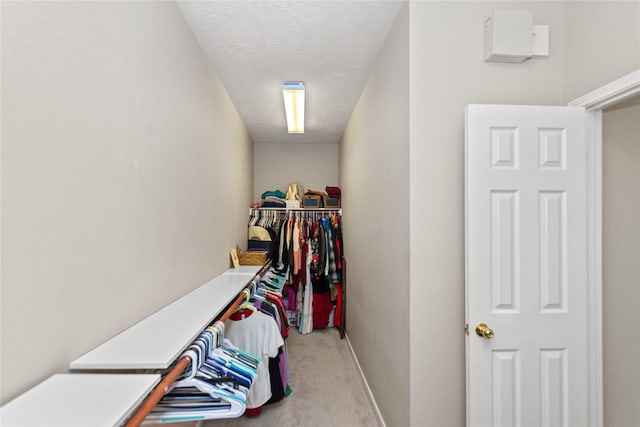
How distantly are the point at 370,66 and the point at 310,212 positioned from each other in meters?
2.44

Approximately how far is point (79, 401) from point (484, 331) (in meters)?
1.58

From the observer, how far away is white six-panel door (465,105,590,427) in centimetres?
162

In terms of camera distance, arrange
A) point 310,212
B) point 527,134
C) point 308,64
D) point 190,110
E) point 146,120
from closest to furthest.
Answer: point 146,120 → point 527,134 → point 190,110 → point 308,64 → point 310,212

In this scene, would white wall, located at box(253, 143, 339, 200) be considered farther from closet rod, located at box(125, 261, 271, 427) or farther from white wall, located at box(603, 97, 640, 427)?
closet rod, located at box(125, 261, 271, 427)

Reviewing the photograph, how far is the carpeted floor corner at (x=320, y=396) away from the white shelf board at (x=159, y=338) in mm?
1233

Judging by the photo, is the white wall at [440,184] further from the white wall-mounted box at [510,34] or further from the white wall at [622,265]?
the white wall at [622,265]

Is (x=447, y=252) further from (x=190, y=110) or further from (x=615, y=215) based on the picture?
(x=190, y=110)

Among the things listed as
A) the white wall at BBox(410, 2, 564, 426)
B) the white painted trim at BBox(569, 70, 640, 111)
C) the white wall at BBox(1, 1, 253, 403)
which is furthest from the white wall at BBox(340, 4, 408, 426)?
the white wall at BBox(1, 1, 253, 403)

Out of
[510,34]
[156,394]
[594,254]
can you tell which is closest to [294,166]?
[510,34]

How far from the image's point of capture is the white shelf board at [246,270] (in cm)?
308

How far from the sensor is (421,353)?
1.77 meters

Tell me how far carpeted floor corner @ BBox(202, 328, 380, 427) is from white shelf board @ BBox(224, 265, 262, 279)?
107cm

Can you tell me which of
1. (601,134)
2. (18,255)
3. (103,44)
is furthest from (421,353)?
(103,44)

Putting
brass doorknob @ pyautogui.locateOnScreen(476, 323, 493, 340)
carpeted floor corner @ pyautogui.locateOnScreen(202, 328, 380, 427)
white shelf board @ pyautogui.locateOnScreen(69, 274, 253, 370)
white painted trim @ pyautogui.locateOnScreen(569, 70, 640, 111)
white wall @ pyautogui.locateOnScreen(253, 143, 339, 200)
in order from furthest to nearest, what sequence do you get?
white wall @ pyautogui.locateOnScreen(253, 143, 339, 200)
carpeted floor corner @ pyautogui.locateOnScreen(202, 328, 380, 427)
brass doorknob @ pyautogui.locateOnScreen(476, 323, 493, 340)
white painted trim @ pyautogui.locateOnScreen(569, 70, 640, 111)
white shelf board @ pyautogui.locateOnScreen(69, 274, 253, 370)
